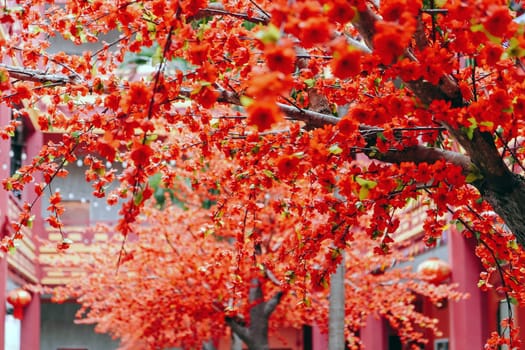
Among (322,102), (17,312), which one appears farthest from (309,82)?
(17,312)

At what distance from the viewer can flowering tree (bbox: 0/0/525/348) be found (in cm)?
414

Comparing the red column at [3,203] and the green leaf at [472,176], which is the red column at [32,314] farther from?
the green leaf at [472,176]

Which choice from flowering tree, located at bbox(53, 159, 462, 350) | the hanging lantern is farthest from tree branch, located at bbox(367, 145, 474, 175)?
the hanging lantern

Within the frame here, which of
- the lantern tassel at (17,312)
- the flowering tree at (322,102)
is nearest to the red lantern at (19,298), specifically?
the lantern tassel at (17,312)

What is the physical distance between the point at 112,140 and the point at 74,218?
72.9 ft

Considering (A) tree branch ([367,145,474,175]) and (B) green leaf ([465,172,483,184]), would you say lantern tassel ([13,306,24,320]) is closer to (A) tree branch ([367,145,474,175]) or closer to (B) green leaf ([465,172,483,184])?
(A) tree branch ([367,145,474,175])

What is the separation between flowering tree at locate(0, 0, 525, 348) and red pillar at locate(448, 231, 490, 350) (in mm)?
6609

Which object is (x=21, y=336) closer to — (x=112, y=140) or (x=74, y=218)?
(x=74, y=218)

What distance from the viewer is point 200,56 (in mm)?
4730

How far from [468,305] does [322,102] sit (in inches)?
326

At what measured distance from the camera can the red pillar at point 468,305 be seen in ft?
45.2

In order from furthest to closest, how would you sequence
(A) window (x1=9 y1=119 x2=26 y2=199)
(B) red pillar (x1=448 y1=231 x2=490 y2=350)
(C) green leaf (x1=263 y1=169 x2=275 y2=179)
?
1. (A) window (x1=9 y1=119 x2=26 y2=199)
2. (B) red pillar (x1=448 y1=231 x2=490 y2=350)
3. (C) green leaf (x1=263 y1=169 x2=275 y2=179)

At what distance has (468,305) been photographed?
1391 cm

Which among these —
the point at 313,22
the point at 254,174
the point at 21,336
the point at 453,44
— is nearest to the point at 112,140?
the point at 313,22
